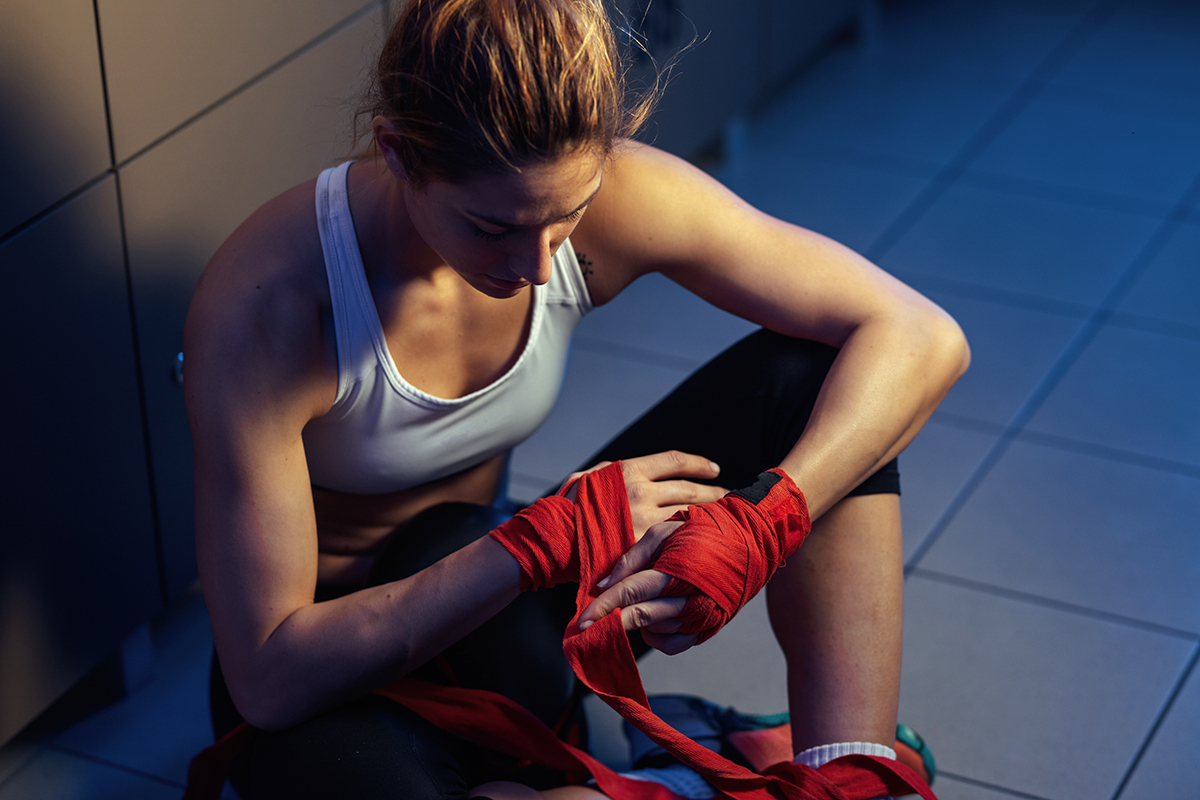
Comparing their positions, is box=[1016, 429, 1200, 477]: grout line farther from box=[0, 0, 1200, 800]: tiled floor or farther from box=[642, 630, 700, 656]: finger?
box=[642, 630, 700, 656]: finger

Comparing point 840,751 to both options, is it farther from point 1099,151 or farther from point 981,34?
point 981,34

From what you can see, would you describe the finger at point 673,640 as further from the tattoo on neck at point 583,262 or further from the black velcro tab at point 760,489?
the tattoo on neck at point 583,262

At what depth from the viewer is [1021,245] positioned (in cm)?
261

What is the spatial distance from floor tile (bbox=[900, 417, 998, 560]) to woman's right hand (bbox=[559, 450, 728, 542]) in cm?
74

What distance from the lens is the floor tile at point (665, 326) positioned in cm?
235

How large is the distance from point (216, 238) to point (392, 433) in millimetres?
510

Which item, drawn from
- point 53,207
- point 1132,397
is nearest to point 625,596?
point 53,207

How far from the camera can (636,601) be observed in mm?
1057

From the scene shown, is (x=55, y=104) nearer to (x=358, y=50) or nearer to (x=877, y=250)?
(x=358, y=50)

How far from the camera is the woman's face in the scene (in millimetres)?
971

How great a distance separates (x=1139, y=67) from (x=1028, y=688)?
229 centimetres

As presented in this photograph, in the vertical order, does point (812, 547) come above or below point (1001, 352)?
above

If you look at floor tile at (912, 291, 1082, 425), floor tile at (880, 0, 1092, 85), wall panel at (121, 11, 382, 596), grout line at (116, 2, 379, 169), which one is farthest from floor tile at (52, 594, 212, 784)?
floor tile at (880, 0, 1092, 85)

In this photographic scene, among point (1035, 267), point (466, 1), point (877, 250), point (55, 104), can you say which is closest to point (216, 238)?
point (55, 104)
